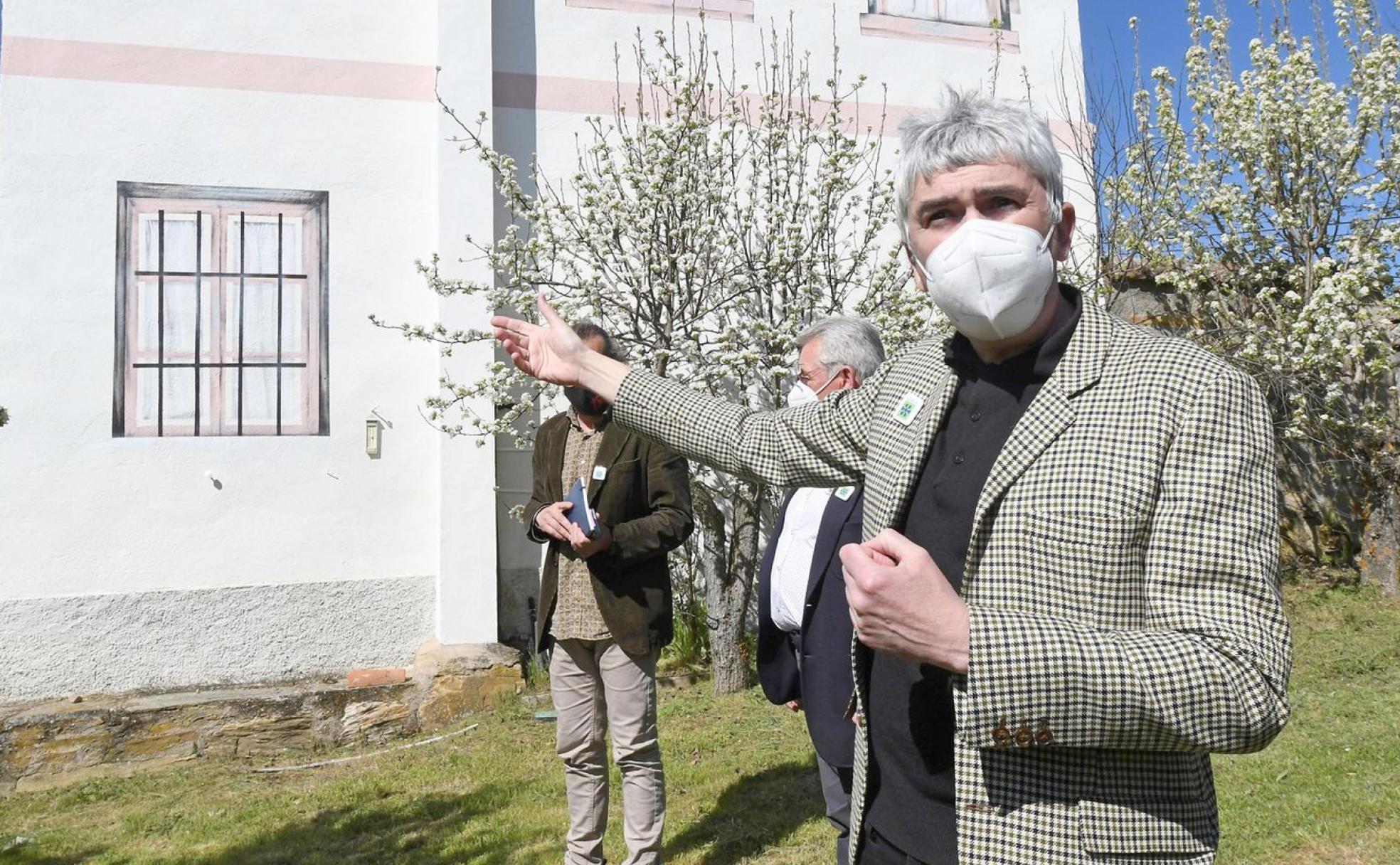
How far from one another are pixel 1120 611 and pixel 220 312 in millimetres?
6993

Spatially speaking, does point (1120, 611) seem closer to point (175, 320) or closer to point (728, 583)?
point (728, 583)

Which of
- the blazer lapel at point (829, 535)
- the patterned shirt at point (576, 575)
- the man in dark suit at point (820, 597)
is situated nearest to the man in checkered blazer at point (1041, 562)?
the man in dark suit at point (820, 597)

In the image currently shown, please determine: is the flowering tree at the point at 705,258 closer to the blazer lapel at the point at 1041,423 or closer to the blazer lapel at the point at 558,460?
the blazer lapel at the point at 558,460

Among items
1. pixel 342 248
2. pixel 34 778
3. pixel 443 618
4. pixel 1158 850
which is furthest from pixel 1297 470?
pixel 34 778

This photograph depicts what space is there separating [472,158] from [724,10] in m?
2.36

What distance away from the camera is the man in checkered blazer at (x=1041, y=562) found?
3.94 ft

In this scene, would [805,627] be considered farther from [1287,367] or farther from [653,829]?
[1287,367]

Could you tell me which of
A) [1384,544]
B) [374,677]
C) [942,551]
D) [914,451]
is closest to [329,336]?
[374,677]

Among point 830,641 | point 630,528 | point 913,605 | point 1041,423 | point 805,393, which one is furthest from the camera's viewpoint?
point 630,528

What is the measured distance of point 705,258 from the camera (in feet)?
23.1

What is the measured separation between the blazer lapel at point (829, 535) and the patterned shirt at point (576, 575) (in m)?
1.04

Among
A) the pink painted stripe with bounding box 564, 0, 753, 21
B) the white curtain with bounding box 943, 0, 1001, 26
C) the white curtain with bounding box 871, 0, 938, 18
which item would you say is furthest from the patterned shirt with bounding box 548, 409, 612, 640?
the white curtain with bounding box 943, 0, 1001, 26

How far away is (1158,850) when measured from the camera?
51.2 inches

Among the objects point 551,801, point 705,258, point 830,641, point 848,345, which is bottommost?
point 551,801
